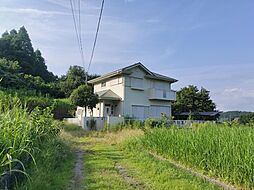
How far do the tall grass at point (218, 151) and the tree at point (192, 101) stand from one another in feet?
112

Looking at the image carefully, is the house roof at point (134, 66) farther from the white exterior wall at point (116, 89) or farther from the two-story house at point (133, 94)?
the white exterior wall at point (116, 89)

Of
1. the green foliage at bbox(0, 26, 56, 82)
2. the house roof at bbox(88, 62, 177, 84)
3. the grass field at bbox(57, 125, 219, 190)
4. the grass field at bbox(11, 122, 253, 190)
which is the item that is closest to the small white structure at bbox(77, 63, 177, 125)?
the house roof at bbox(88, 62, 177, 84)

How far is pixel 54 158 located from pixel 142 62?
72.8 feet

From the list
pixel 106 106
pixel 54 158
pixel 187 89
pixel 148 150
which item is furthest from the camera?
pixel 187 89

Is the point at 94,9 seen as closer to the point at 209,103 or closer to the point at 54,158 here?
the point at 54,158

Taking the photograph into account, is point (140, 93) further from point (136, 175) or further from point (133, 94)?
point (136, 175)

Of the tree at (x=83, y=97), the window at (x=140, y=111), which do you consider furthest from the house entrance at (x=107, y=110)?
the tree at (x=83, y=97)

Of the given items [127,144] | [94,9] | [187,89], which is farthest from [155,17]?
[187,89]

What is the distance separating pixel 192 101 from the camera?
43.4m

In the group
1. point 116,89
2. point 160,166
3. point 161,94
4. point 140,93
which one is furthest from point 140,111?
point 160,166

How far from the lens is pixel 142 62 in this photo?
28.5m

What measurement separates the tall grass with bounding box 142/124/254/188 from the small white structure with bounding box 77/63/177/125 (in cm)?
1829

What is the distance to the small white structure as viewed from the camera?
89.8 feet

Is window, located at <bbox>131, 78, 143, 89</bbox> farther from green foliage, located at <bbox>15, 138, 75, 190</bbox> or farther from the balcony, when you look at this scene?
green foliage, located at <bbox>15, 138, 75, 190</bbox>
